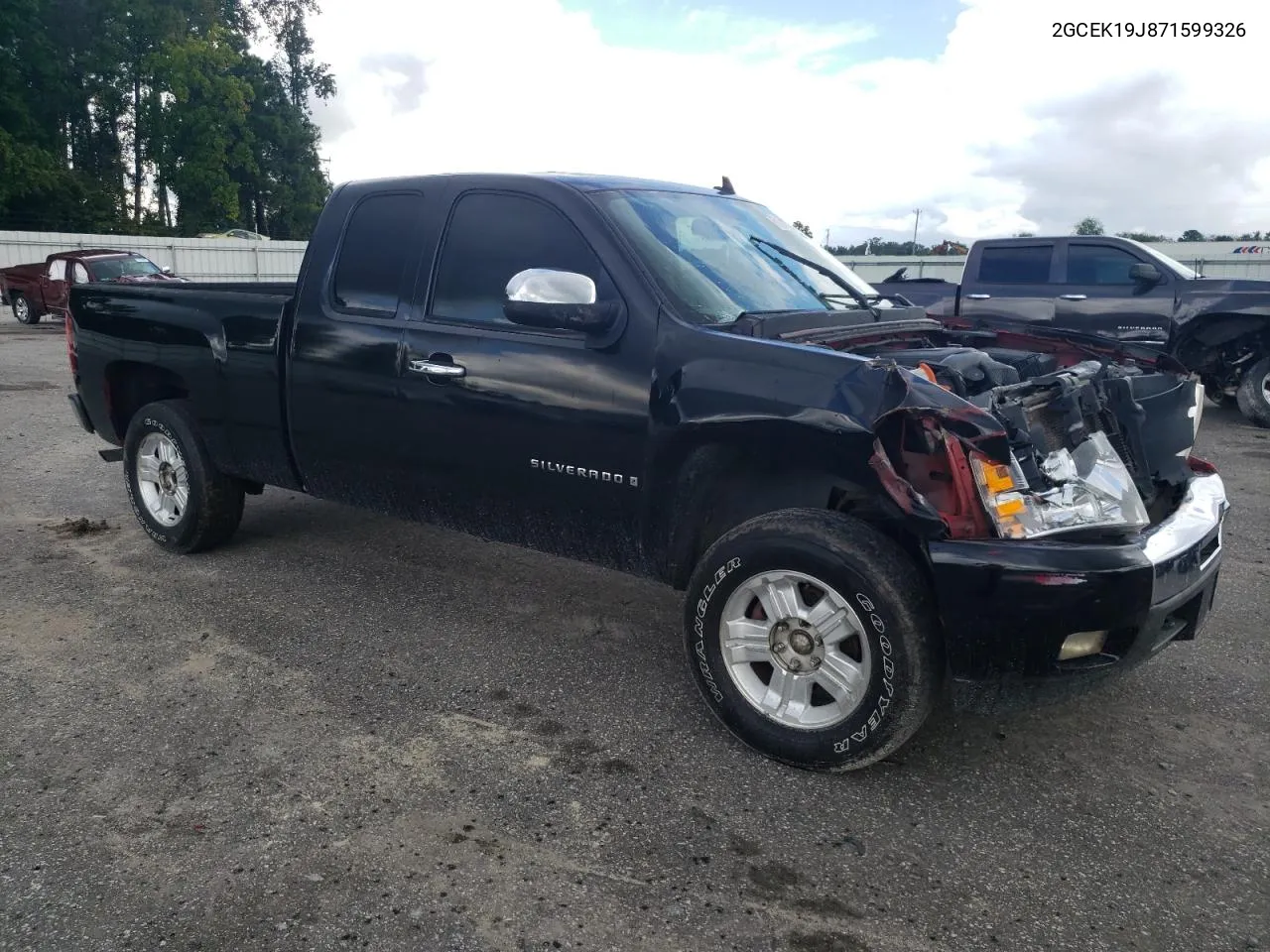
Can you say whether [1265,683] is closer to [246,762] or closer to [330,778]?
[330,778]

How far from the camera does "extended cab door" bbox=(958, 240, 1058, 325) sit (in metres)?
10.6

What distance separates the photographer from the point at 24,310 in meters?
20.8

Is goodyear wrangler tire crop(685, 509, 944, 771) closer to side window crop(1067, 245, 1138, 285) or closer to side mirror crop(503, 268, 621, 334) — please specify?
side mirror crop(503, 268, 621, 334)

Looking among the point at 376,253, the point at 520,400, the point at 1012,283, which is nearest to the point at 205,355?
the point at 376,253

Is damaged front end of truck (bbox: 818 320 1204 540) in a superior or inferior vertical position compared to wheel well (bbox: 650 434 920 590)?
superior

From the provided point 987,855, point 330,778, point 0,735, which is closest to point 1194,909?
point 987,855

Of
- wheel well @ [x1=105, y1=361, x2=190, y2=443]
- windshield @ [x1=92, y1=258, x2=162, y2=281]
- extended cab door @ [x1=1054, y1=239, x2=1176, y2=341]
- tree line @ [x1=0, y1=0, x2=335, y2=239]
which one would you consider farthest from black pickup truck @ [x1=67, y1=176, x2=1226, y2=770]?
tree line @ [x1=0, y1=0, x2=335, y2=239]

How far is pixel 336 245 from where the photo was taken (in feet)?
14.9

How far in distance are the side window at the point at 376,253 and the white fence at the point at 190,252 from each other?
27295mm

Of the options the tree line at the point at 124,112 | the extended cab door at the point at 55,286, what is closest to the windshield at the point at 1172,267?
the extended cab door at the point at 55,286

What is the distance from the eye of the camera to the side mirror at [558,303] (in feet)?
11.3

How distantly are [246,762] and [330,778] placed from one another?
0.31m

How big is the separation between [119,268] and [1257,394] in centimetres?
1870

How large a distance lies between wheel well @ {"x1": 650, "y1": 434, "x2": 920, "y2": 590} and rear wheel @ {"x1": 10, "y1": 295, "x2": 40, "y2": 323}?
21.3 m
